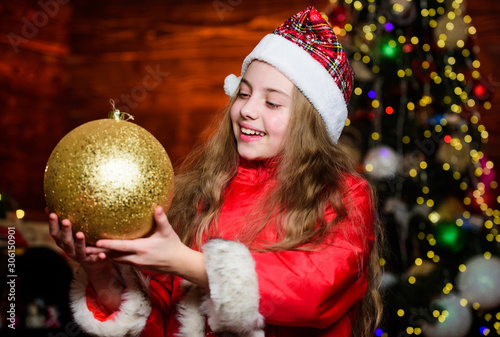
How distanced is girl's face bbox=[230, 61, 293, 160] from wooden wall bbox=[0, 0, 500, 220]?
2679 millimetres

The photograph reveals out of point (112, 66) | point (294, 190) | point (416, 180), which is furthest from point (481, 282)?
point (112, 66)

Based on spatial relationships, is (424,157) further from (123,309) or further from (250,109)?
(123,309)

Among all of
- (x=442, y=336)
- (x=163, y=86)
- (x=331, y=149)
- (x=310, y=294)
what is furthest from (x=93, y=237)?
(x=163, y=86)

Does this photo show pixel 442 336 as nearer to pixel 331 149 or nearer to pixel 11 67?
pixel 331 149

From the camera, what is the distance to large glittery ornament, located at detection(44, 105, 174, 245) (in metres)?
0.92

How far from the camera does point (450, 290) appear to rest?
2.48 m

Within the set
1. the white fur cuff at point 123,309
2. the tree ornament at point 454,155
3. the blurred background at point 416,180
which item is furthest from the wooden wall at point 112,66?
the white fur cuff at point 123,309

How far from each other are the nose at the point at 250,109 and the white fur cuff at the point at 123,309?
49 centimetres

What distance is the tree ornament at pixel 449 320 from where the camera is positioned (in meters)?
2.41

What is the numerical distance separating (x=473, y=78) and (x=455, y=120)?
1.14 ft

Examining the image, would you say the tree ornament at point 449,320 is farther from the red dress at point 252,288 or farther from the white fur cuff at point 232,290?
the white fur cuff at point 232,290

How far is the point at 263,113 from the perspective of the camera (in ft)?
4.36

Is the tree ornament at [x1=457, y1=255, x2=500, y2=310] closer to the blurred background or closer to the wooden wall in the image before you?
the blurred background

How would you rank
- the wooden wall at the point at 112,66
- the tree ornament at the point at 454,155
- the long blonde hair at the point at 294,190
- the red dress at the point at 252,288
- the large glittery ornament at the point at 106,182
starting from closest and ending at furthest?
the large glittery ornament at the point at 106,182, the red dress at the point at 252,288, the long blonde hair at the point at 294,190, the tree ornament at the point at 454,155, the wooden wall at the point at 112,66
